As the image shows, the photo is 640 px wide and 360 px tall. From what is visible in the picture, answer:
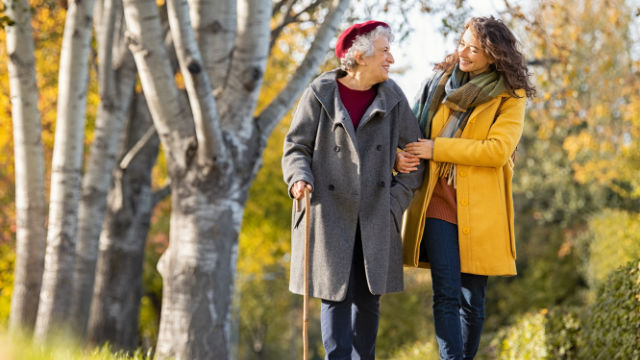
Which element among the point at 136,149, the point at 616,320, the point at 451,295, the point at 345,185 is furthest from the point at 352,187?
the point at 136,149

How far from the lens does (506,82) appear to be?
3.98 metres

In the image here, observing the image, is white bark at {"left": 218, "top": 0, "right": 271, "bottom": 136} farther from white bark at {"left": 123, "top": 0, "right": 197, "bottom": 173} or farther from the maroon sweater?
the maroon sweater

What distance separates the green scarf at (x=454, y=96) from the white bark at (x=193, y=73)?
202 centimetres

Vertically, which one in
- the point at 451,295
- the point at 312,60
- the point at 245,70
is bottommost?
the point at 451,295

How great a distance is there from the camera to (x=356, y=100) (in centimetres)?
395

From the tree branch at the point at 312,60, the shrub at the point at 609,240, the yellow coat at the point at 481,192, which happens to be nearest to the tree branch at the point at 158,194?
the tree branch at the point at 312,60

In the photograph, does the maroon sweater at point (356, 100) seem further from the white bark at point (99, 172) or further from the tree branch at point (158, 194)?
the tree branch at point (158, 194)

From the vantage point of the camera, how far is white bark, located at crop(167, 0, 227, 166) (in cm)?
551

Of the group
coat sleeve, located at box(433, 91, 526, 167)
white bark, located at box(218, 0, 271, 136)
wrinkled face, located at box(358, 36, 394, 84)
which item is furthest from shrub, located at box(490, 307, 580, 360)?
wrinkled face, located at box(358, 36, 394, 84)

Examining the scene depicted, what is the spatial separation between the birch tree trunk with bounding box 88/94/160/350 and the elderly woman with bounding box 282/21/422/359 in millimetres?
5997

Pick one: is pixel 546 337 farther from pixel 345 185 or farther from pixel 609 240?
pixel 609 240

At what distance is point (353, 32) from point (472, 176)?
1.04m

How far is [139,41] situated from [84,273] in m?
3.64

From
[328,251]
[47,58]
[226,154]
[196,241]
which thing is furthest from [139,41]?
[47,58]
